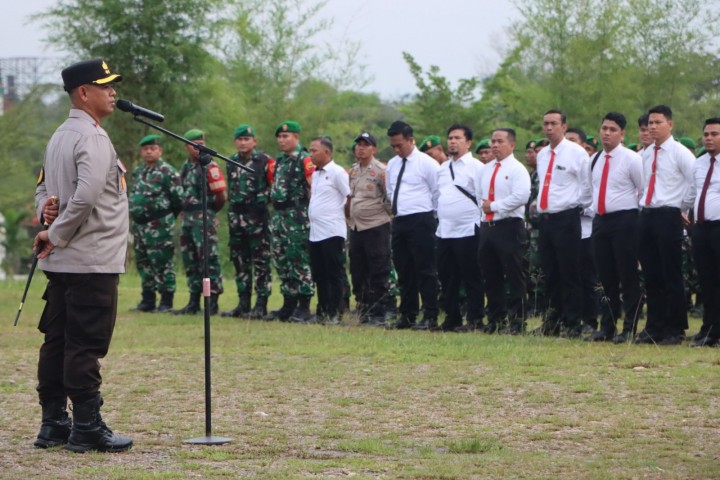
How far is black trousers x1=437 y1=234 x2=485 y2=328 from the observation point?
14070 mm

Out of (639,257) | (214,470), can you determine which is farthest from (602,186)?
(214,470)

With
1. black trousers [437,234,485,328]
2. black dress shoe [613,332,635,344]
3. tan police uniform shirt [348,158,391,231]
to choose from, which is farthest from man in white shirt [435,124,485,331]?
black dress shoe [613,332,635,344]

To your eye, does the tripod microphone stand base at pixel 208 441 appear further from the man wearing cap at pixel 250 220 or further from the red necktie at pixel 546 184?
the man wearing cap at pixel 250 220

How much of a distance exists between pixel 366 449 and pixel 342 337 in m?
5.94

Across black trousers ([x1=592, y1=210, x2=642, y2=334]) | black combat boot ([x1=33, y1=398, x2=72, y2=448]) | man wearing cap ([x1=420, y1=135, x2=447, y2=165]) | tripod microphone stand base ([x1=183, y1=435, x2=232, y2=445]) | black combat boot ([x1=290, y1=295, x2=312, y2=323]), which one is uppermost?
man wearing cap ([x1=420, y1=135, x2=447, y2=165])

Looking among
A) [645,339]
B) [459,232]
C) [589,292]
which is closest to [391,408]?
[645,339]

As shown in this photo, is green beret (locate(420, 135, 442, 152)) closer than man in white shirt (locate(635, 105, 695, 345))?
No

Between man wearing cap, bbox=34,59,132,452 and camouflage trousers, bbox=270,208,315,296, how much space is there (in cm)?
790

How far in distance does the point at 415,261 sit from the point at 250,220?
2.36 meters

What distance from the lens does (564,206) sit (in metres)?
12.7

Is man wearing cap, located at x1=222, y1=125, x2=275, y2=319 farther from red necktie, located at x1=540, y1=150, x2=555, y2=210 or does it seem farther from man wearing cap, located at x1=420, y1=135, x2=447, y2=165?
red necktie, located at x1=540, y1=150, x2=555, y2=210

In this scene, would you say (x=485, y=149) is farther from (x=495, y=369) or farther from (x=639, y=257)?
(x=495, y=369)

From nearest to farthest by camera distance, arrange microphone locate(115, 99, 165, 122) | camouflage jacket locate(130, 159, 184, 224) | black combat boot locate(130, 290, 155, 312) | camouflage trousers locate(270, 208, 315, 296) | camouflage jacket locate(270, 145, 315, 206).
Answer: microphone locate(115, 99, 165, 122), camouflage jacket locate(270, 145, 315, 206), camouflage trousers locate(270, 208, 315, 296), camouflage jacket locate(130, 159, 184, 224), black combat boot locate(130, 290, 155, 312)

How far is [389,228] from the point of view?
14992 millimetres
